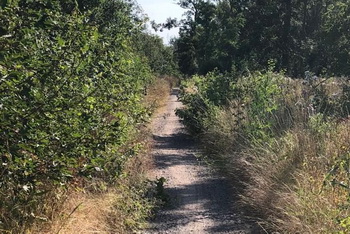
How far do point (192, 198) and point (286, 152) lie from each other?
6.40 feet

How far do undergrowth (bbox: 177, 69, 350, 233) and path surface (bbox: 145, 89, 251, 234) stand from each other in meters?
0.31

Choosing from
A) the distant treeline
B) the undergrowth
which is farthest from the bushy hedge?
the distant treeline

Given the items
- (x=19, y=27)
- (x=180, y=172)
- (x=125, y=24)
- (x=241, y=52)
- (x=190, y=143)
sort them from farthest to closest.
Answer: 1. (x=241, y=52)
2. (x=190, y=143)
3. (x=180, y=172)
4. (x=125, y=24)
5. (x=19, y=27)

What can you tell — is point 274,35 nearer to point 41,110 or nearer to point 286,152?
point 286,152

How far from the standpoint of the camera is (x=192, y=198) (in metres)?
8.17

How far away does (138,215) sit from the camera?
6.64 meters

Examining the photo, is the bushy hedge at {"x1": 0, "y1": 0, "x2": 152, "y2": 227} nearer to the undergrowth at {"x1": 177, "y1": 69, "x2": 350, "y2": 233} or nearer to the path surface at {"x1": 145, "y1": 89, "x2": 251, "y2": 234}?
the path surface at {"x1": 145, "y1": 89, "x2": 251, "y2": 234}

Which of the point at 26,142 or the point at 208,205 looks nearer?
the point at 26,142

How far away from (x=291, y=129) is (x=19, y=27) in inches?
205

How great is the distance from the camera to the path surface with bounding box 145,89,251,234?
262 inches

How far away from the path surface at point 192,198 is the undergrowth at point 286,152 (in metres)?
0.31

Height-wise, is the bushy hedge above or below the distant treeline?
below

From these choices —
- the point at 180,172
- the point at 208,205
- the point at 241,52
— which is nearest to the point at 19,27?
the point at 208,205

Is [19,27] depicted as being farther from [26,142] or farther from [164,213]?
[164,213]
